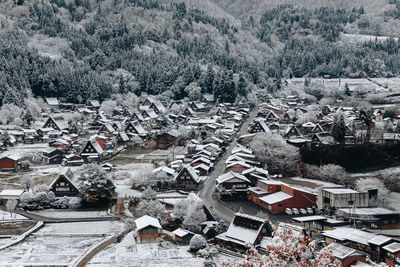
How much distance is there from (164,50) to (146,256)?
87.7m

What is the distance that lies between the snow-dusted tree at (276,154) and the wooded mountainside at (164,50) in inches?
1290

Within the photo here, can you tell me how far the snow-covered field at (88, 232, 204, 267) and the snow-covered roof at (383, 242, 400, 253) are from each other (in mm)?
9879

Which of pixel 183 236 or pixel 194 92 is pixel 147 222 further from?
pixel 194 92

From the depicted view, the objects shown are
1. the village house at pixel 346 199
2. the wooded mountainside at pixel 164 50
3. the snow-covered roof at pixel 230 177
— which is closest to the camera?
the village house at pixel 346 199

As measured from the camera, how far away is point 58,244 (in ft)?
91.6

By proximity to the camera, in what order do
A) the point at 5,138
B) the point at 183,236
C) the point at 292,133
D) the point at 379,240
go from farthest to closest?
the point at 292,133, the point at 5,138, the point at 183,236, the point at 379,240

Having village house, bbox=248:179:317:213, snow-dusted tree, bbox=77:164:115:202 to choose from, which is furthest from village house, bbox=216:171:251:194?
snow-dusted tree, bbox=77:164:115:202

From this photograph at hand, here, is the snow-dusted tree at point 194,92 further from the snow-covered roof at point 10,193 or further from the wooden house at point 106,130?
the snow-covered roof at point 10,193

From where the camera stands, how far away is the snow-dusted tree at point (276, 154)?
4466 cm

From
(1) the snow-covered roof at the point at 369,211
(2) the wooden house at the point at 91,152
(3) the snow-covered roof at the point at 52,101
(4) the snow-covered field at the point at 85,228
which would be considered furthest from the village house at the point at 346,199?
(3) the snow-covered roof at the point at 52,101

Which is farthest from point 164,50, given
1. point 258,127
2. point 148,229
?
point 148,229

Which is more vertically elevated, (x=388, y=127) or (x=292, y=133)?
(x=388, y=127)

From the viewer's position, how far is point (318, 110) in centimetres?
7519

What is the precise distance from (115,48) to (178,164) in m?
64.5
